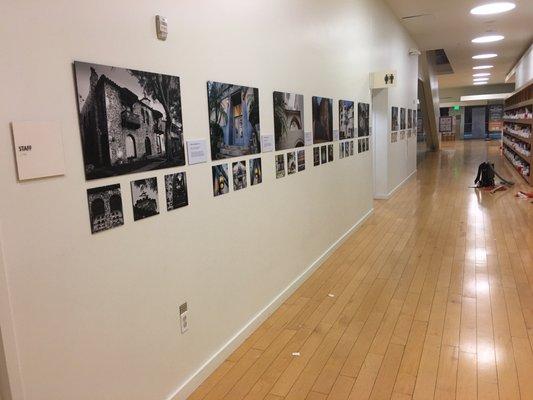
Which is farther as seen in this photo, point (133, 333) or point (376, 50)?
point (376, 50)

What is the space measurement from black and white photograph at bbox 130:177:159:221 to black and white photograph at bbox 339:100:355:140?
360 cm

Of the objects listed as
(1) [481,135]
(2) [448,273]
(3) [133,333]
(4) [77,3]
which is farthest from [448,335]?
(1) [481,135]

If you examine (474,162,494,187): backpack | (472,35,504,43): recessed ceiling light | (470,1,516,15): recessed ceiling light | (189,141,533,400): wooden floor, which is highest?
(472,35,504,43): recessed ceiling light

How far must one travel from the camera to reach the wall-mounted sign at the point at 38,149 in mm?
1600

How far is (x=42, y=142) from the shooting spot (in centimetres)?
169

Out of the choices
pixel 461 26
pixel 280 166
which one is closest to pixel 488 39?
pixel 461 26

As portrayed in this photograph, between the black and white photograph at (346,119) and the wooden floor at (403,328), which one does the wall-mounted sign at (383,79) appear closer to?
the black and white photograph at (346,119)

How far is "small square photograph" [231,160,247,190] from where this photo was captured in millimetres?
3053

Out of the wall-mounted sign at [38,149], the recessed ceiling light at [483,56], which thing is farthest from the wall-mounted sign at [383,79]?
the recessed ceiling light at [483,56]

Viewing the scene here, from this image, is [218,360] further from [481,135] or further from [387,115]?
[481,135]

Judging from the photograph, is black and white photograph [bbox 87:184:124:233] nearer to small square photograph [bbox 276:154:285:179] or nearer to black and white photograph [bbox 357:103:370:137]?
small square photograph [bbox 276:154:285:179]

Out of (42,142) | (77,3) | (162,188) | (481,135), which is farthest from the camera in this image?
(481,135)

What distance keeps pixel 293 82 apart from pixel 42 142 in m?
2.70

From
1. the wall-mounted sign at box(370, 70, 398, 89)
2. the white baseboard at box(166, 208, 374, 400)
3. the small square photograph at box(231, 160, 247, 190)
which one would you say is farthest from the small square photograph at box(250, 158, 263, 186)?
the wall-mounted sign at box(370, 70, 398, 89)
